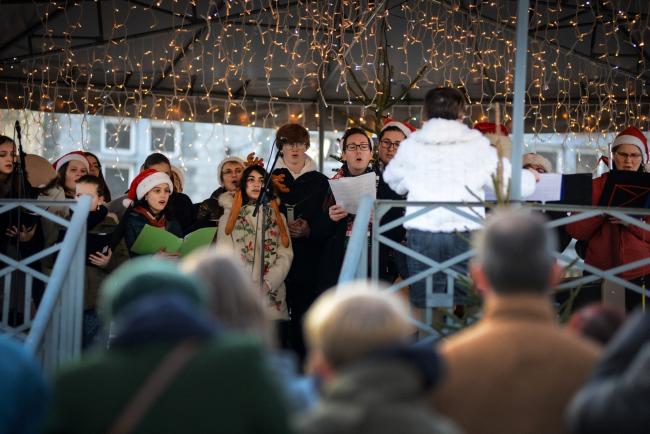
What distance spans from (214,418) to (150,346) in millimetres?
239

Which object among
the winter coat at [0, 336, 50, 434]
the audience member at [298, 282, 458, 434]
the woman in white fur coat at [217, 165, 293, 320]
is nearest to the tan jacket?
the audience member at [298, 282, 458, 434]

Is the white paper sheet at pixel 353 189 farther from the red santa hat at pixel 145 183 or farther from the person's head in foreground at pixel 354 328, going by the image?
the person's head in foreground at pixel 354 328

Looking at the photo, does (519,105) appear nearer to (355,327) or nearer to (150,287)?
(355,327)

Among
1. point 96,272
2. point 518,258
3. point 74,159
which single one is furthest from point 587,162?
point 518,258

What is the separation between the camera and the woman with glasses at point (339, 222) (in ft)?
24.3

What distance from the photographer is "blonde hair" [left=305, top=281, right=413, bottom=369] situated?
9.34 ft

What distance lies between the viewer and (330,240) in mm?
7594

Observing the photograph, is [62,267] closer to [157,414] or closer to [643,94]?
[157,414]

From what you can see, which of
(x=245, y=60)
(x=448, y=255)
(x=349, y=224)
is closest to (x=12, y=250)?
(x=349, y=224)

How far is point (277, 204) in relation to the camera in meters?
7.62

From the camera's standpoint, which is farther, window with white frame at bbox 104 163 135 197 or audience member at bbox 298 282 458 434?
window with white frame at bbox 104 163 135 197

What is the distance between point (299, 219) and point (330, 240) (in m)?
0.33

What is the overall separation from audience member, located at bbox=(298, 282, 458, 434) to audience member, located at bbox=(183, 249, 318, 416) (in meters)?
0.11

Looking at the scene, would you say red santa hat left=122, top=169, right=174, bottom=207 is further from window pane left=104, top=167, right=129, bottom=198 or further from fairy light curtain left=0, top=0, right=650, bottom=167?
window pane left=104, top=167, right=129, bottom=198
